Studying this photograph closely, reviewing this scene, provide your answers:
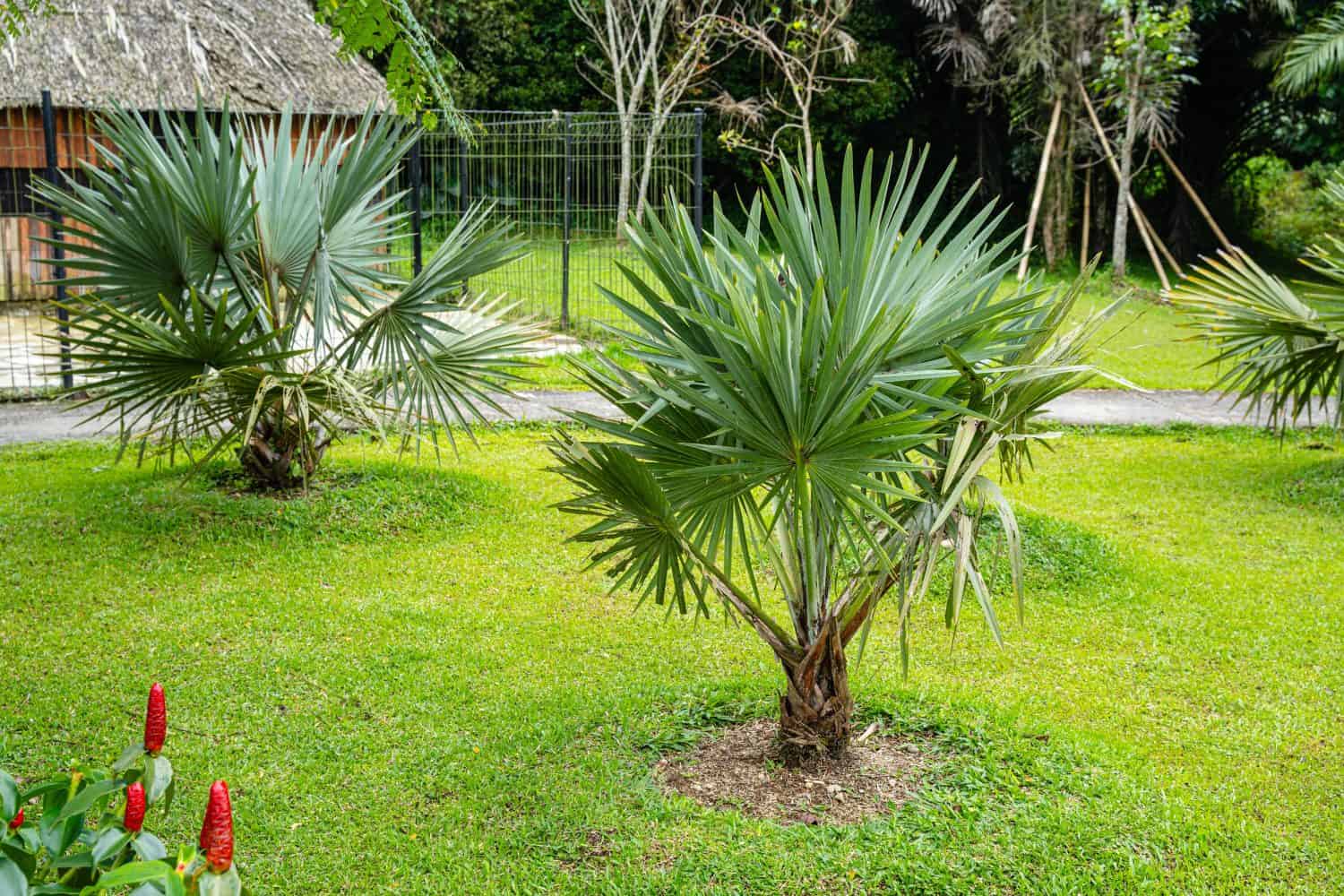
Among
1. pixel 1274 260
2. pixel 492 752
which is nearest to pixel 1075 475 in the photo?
pixel 492 752

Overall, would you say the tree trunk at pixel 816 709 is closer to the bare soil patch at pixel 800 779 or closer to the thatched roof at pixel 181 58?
the bare soil patch at pixel 800 779

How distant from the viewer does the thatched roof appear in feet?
43.3

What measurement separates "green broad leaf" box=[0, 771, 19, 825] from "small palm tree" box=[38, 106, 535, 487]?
164 inches

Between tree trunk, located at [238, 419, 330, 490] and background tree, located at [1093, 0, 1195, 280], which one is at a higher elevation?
background tree, located at [1093, 0, 1195, 280]

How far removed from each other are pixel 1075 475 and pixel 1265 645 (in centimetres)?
325

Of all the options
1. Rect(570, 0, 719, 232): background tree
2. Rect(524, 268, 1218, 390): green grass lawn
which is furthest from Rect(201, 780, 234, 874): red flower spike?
Rect(570, 0, 719, 232): background tree

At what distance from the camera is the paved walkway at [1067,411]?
9.38 m

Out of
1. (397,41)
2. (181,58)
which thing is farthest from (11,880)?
(181,58)

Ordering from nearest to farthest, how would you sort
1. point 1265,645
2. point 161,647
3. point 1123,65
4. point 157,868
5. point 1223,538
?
point 157,868, point 161,647, point 1265,645, point 1223,538, point 1123,65

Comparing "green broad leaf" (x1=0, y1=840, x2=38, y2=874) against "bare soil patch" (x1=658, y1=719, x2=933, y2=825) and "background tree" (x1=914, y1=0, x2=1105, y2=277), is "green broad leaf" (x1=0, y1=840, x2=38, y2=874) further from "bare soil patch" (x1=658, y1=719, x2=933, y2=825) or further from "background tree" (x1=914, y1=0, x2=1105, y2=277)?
"background tree" (x1=914, y1=0, x2=1105, y2=277)

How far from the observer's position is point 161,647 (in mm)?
5383

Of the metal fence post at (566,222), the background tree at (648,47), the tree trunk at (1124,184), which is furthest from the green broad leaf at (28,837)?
the background tree at (648,47)

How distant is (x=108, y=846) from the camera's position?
1.60 m

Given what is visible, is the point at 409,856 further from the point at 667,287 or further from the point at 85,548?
the point at 85,548
